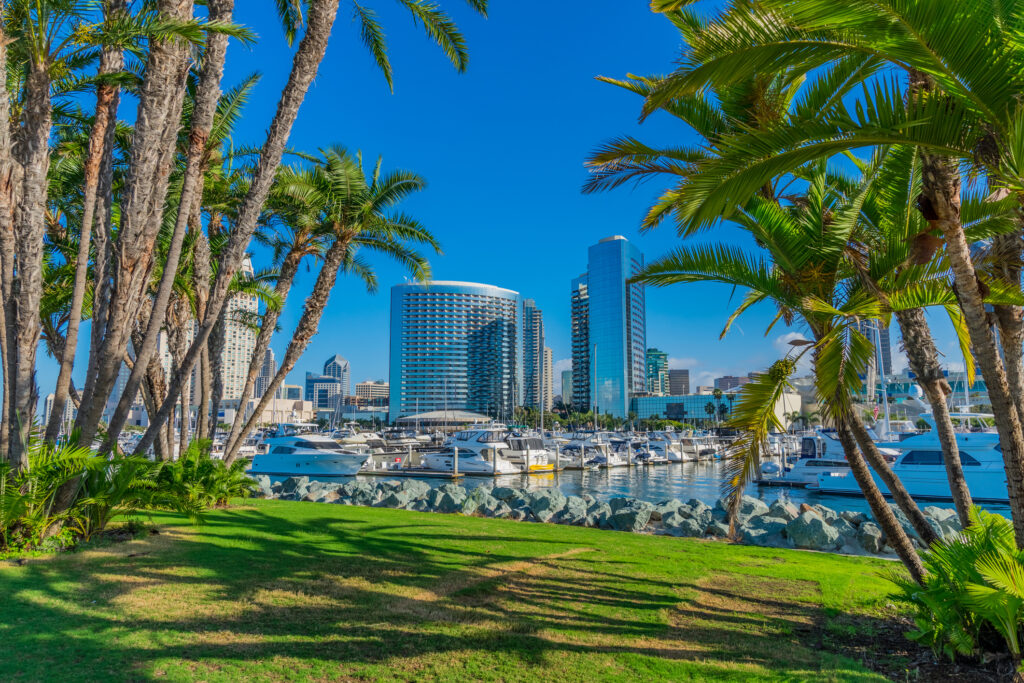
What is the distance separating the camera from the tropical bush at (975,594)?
3.98 metres

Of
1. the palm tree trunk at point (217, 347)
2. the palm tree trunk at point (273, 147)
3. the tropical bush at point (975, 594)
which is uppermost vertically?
the palm tree trunk at point (273, 147)

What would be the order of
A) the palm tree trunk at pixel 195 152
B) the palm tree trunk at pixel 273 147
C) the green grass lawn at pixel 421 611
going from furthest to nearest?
the palm tree trunk at pixel 273 147 < the palm tree trunk at pixel 195 152 < the green grass lawn at pixel 421 611

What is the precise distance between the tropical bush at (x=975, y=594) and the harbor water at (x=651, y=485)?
17981mm

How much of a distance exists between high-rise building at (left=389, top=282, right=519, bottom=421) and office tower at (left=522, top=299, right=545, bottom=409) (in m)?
8.31

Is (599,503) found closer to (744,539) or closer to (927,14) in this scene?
(744,539)

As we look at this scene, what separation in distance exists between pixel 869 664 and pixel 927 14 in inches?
183

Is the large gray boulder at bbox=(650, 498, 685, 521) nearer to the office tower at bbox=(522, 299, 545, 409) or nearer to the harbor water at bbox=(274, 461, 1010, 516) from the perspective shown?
the harbor water at bbox=(274, 461, 1010, 516)

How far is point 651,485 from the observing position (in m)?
31.4

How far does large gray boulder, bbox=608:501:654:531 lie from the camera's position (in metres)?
12.2

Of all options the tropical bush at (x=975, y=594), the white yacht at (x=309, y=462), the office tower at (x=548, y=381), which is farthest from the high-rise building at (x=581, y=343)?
the tropical bush at (x=975, y=594)

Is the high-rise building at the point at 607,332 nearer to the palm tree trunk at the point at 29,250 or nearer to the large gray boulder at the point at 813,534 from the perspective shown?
the large gray boulder at the point at 813,534

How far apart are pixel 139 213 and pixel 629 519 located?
33.6ft

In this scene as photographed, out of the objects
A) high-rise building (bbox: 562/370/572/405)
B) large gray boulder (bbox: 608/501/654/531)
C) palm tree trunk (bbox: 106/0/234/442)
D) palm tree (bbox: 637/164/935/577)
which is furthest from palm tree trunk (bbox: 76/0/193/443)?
high-rise building (bbox: 562/370/572/405)

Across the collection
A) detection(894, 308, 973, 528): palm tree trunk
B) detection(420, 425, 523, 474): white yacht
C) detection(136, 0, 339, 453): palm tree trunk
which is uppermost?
detection(136, 0, 339, 453): palm tree trunk
